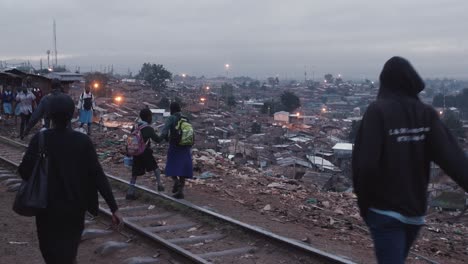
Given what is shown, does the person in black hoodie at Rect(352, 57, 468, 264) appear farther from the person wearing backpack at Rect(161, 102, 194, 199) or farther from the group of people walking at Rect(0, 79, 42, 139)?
the group of people walking at Rect(0, 79, 42, 139)

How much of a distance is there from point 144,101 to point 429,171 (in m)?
44.8

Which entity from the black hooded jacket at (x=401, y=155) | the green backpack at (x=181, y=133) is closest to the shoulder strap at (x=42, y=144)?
the black hooded jacket at (x=401, y=155)

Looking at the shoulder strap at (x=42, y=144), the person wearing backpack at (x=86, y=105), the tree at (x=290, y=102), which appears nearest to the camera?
the shoulder strap at (x=42, y=144)

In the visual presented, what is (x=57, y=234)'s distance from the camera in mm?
3660

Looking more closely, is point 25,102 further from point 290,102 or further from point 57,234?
point 290,102

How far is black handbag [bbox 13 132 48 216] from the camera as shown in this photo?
3547 millimetres

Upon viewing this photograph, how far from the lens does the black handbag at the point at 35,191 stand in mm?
3547

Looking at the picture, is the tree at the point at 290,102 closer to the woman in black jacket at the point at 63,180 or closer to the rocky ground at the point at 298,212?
the rocky ground at the point at 298,212

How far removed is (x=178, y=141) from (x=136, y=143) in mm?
678

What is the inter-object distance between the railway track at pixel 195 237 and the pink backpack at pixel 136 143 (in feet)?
2.85

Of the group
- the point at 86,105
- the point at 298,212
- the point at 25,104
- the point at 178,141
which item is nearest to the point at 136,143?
the point at 178,141

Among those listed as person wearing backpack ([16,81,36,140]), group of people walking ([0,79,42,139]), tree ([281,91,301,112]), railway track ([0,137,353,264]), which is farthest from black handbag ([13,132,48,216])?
tree ([281,91,301,112])

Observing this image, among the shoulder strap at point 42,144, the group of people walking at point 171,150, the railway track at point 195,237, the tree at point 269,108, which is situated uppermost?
the shoulder strap at point 42,144

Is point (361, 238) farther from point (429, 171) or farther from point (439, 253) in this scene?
point (429, 171)
